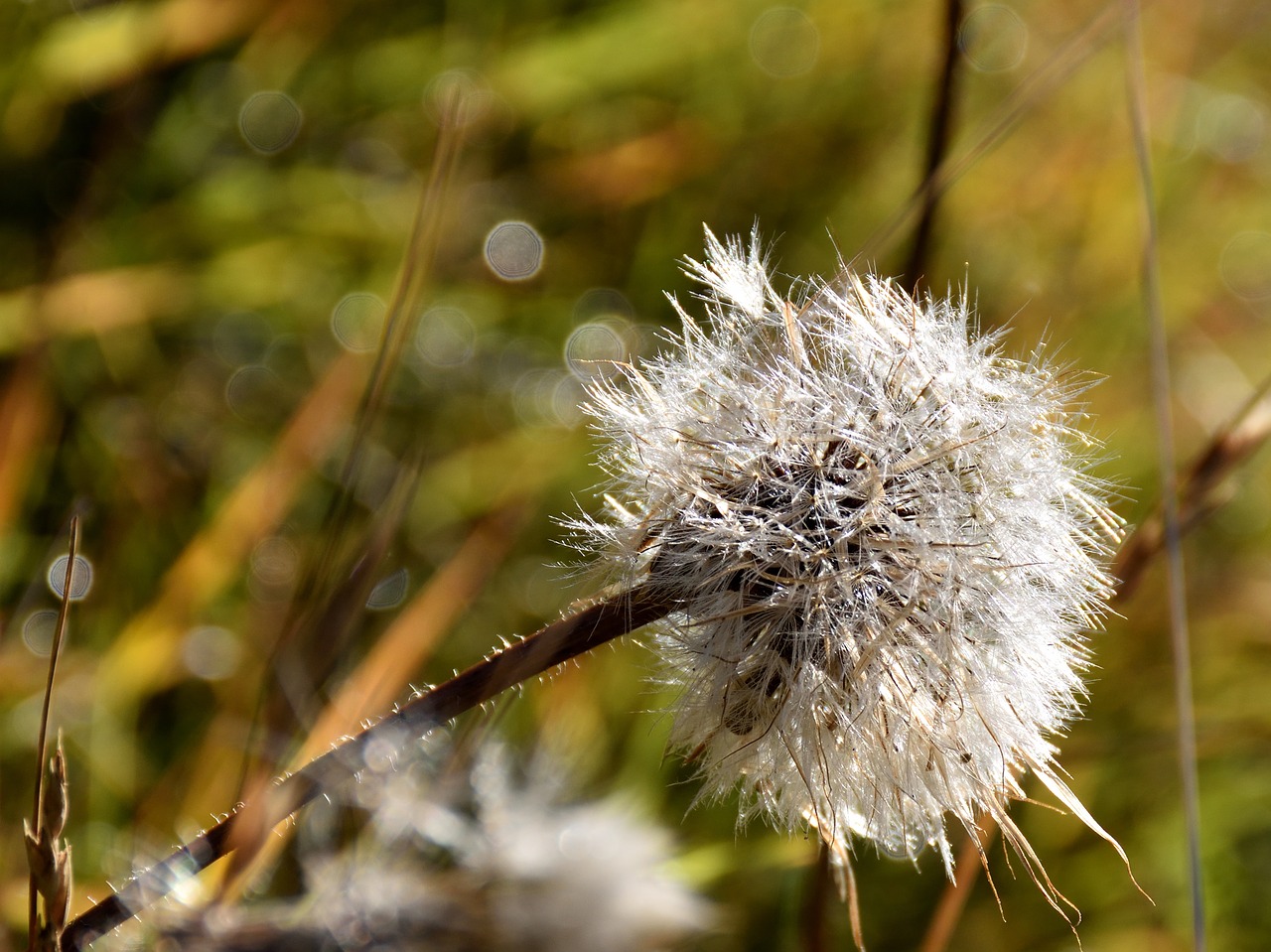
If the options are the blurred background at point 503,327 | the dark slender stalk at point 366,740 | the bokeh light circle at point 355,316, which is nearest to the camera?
the dark slender stalk at point 366,740

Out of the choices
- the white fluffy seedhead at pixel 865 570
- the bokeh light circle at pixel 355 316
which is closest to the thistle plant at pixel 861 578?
the white fluffy seedhead at pixel 865 570

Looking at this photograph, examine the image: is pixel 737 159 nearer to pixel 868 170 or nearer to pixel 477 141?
pixel 868 170

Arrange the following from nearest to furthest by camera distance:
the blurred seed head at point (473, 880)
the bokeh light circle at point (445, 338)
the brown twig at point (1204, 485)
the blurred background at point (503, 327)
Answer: the blurred seed head at point (473, 880)
the brown twig at point (1204, 485)
the blurred background at point (503, 327)
the bokeh light circle at point (445, 338)

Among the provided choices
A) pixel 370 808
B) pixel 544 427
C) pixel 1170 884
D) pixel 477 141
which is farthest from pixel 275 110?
pixel 1170 884

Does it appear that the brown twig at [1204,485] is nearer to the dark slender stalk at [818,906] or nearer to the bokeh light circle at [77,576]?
the dark slender stalk at [818,906]

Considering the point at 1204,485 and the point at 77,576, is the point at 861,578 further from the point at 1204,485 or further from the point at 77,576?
the point at 77,576

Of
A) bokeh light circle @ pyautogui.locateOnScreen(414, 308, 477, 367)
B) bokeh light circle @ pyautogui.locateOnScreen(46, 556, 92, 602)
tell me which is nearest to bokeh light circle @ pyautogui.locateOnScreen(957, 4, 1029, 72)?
bokeh light circle @ pyautogui.locateOnScreen(414, 308, 477, 367)
